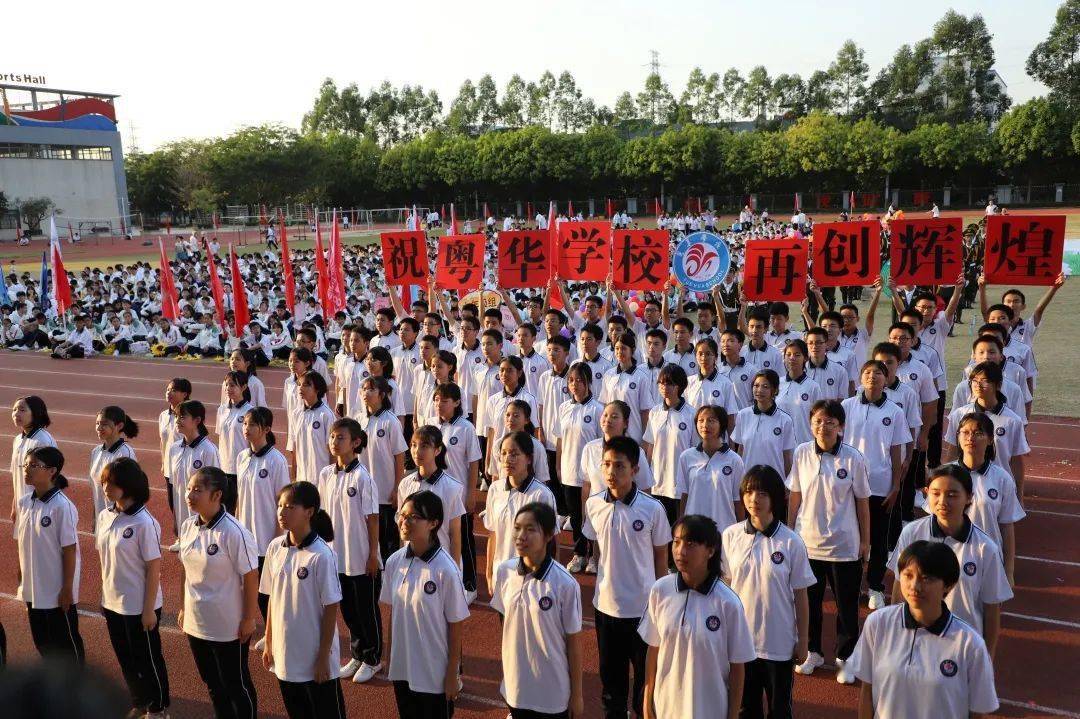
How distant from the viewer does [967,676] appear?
3131 millimetres

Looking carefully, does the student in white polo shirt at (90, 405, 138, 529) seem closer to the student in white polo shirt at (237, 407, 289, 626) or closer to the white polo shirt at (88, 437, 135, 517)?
the white polo shirt at (88, 437, 135, 517)

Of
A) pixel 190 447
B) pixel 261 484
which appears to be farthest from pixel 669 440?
pixel 190 447

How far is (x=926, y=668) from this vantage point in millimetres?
3174

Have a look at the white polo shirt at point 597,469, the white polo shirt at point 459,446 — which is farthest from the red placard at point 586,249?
the white polo shirt at point 597,469

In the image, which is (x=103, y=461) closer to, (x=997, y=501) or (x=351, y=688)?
(x=351, y=688)

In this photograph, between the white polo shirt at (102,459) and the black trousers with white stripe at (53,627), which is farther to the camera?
the white polo shirt at (102,459)

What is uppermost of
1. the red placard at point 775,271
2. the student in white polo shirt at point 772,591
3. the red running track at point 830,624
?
the red placard at point 775,271

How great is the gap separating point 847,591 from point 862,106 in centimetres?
6470

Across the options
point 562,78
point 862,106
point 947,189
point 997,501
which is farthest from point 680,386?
point 562,78

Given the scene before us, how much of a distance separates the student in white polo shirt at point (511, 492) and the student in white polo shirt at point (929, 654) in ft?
5.99

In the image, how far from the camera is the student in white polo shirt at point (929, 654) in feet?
10.2

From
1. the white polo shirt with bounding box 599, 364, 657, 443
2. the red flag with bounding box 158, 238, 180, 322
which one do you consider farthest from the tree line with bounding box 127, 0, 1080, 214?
the white polo shirt with bounding box 599, 364, 657, 443

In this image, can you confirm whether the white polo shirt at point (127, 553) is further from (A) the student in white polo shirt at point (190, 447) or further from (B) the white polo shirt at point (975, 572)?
(B) the white polo shirt at point (975, 572)

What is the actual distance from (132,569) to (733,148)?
5065cm
